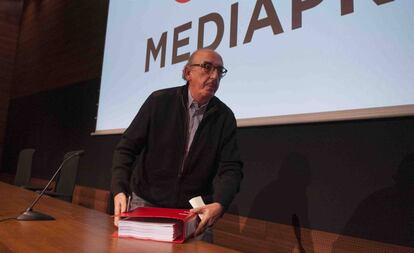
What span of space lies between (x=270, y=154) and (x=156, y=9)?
5.89ft

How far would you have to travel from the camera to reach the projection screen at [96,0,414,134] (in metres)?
1.73

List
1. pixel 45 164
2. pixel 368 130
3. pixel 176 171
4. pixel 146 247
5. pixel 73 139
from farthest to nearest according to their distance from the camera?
pixel 45 164 < pixel 73 139 < pixel 368 130 < pixel 176 171 < pixel 146 247

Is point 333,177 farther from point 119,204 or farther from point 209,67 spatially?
point 119,204

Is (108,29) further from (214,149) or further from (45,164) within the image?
(214,149)

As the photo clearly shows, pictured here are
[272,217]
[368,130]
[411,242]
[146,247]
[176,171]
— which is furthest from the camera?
[272,217]

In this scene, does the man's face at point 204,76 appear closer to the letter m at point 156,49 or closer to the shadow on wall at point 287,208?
the shadow on wall at point 287,208

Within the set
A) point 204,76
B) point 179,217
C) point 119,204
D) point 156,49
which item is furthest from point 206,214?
point 156,49

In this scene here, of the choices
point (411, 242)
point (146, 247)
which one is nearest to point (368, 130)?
point (411, 242)

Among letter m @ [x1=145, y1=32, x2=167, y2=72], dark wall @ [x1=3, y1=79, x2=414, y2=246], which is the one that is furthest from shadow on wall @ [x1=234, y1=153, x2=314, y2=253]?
letter m @ [x1=145, y1=32, x2=167, y2=72]

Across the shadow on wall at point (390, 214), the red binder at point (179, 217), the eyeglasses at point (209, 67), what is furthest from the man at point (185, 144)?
the shadow on wall at point (390, 214)

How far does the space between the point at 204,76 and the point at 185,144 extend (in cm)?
A: 30

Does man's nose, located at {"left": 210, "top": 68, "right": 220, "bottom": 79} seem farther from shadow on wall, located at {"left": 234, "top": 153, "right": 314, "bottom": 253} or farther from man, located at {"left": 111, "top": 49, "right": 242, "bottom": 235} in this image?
shadow on wall, located at {"left": 234, "top": 153, "right": 314, "bottom": 253}

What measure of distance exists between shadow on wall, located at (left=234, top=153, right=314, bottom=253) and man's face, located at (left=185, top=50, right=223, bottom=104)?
37.7 inches

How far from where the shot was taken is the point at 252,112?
228 cm
